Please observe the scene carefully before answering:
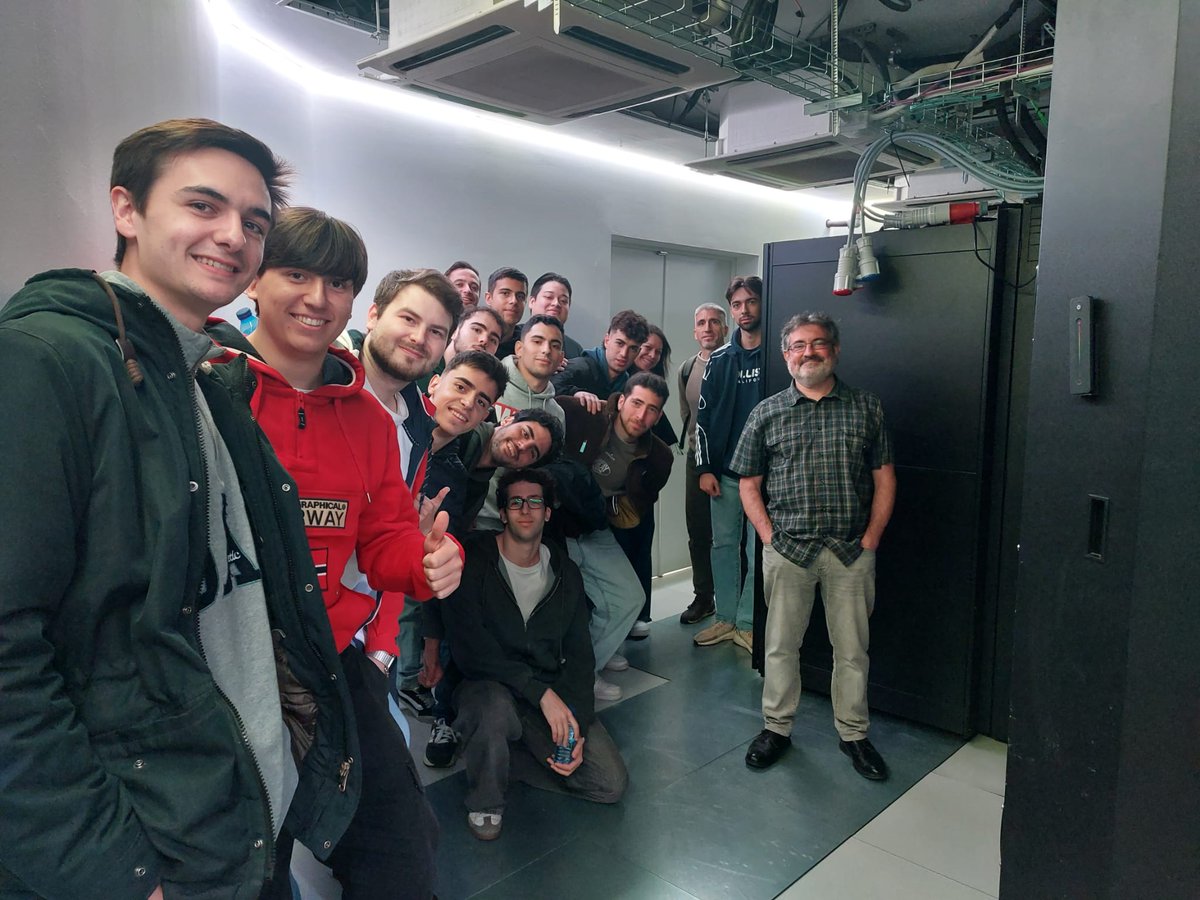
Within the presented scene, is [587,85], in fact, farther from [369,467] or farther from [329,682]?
[329,682]

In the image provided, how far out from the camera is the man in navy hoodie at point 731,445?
3.86 metres

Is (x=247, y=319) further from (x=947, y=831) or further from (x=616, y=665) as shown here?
(x=947, y=831)

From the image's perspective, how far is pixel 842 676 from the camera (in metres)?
2.80

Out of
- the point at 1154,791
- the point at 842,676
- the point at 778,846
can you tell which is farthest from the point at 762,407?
the point at 1154,791

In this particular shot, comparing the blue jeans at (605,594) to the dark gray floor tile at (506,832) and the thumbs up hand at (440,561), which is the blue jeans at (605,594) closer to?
the dark gray floor tile at (506,832)

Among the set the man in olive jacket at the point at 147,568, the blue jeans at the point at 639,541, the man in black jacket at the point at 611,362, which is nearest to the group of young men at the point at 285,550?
the man in olive jacket at the point at 147,568

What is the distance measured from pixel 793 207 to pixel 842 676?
4507 millimetres

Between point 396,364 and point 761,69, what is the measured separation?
158 centimetres

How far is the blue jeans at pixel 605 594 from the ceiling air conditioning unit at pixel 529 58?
173 centimetres

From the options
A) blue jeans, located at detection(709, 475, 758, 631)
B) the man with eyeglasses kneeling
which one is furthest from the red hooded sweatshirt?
blue jeans, located at detection(709, 475, 758, 631)

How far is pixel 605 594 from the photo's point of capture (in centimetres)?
335

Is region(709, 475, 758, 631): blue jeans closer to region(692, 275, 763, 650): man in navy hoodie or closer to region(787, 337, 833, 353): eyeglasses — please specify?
region(692, 275, 763, 650): man in navy hoodie

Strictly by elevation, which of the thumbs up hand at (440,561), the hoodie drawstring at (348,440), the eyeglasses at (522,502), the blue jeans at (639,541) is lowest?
the blue jeans at (639,541)

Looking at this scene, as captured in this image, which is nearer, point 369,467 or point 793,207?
point 369,467
